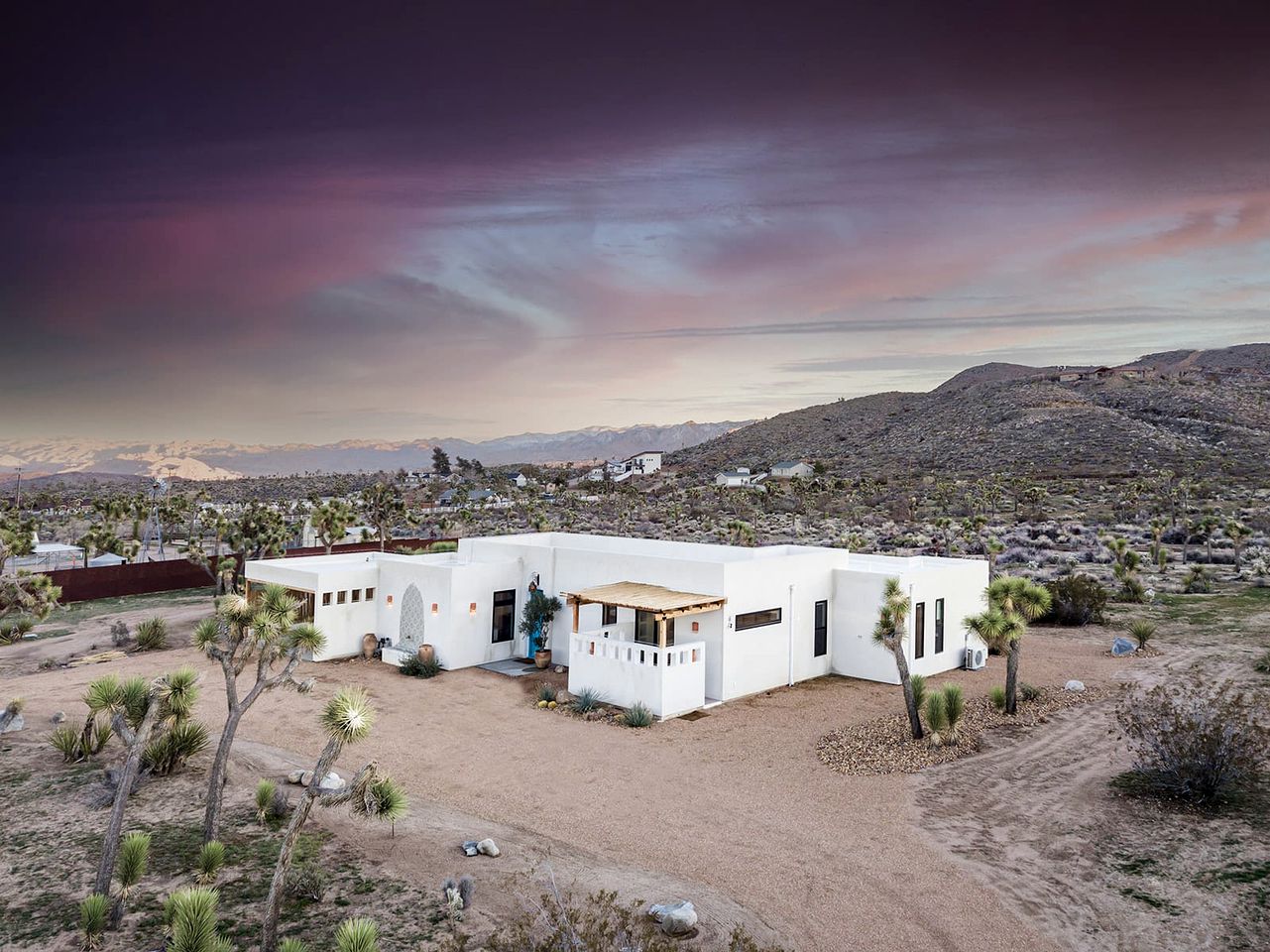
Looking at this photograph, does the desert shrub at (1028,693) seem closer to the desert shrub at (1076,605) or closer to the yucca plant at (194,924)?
the desert shrub at (1076,605)

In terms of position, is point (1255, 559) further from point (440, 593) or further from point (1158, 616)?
point (440, 593)

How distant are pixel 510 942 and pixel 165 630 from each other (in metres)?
22.3

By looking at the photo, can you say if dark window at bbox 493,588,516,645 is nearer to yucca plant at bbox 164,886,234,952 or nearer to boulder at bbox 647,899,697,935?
boulder at bbox 647,899,697,935

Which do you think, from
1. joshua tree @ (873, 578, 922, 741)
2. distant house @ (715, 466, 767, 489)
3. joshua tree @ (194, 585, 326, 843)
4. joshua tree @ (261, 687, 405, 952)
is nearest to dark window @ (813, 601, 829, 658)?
joshua tree @ (873, 578, 922, 741)

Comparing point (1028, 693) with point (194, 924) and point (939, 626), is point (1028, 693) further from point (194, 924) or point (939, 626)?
point (194, 924)

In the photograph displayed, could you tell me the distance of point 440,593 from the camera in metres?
21.2

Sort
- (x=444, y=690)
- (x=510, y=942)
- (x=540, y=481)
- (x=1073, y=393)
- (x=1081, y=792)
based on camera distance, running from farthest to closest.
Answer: (x=540, y=481), (x=1073, y=393), (x=444, y=690), (x=1081, y=792), (x=510, y=942)

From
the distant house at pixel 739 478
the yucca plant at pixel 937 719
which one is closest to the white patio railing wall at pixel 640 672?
the yucca plant at pixel 937 719

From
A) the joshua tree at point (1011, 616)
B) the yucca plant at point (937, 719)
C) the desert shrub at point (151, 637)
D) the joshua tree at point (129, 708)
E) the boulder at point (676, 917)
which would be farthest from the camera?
the desert shrub at point (151, 637)

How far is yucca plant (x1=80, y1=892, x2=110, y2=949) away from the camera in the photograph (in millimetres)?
7949

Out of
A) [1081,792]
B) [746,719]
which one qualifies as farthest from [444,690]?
[1081,792]

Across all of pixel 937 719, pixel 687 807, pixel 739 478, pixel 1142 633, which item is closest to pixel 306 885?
pixel 687 807

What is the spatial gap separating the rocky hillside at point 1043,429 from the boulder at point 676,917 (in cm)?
6900

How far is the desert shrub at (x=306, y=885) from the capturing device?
903cm
